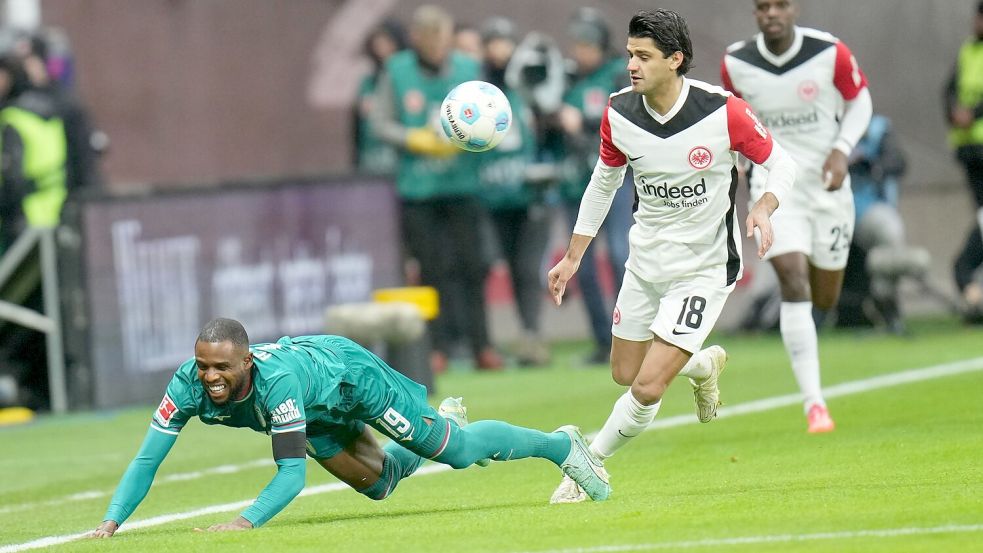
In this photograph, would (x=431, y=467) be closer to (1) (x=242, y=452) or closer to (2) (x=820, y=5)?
(1) (x=242, y=452)

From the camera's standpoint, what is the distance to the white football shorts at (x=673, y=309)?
8.63m

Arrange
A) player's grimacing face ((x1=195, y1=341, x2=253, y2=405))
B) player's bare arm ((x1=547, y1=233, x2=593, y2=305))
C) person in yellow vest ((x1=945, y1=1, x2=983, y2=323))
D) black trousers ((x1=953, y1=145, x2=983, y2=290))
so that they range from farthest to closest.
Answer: black trousers ((x1=953, y1=145, x2=983, y2=290)) → person in yellow vest ((x1=945, y1=1, x2=983, y2=323)) → player's bare arm ((x1=547, y1=233, x2=593, y2=305)) → player's grimacing face ((x1=195, y1=341, x2=253, y2=405))

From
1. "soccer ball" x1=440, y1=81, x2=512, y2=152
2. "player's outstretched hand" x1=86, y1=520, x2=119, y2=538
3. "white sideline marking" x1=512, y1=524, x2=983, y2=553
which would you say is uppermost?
"soccer ball" x1=440, y1=81, x2=512, y2=152

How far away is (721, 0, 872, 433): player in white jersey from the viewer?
10891 mm

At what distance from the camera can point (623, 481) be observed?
941 cm

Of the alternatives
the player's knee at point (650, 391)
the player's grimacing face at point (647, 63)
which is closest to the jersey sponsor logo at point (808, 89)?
the player's grimacing face at point (647, 63)

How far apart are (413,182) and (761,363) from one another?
337cm

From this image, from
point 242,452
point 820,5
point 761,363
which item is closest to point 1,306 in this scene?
point 242,452

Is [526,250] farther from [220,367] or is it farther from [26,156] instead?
[220,367]

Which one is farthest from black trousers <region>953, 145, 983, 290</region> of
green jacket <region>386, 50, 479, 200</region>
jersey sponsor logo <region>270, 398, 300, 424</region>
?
jersey sponsor logo <region>270, 398, 300, 424</region>

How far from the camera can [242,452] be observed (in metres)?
12.1

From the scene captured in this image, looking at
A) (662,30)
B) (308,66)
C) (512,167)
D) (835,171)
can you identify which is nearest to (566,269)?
(662,30)

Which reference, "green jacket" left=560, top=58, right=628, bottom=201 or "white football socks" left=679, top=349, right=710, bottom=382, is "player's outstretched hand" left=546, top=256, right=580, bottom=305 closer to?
"white football socks" left=679, top=349, right=710, bottom=382

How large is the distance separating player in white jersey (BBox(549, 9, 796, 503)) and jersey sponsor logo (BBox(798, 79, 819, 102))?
2.40 meters
